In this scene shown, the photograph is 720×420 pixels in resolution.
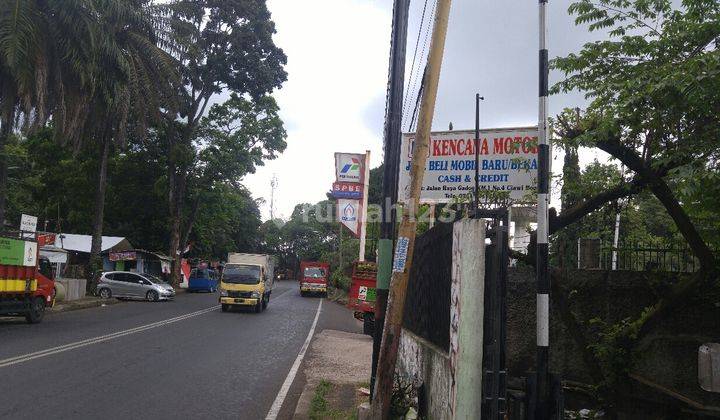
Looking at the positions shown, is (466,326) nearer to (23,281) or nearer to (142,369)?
(142,369)

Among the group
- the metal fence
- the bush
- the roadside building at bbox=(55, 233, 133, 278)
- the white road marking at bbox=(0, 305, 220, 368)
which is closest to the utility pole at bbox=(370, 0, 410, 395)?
the metal fence

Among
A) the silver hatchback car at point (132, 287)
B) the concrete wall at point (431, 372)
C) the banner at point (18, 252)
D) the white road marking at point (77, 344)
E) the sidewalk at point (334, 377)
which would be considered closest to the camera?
the concrete wall at point (431, 372)

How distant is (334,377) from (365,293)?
7728 millimetres

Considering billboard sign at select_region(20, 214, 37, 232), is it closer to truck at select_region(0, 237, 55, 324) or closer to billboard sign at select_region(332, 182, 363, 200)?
truck at select_region(0, 237, 55, 324)

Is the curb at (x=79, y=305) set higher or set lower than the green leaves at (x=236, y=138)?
lower

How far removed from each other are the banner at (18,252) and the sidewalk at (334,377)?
29.0 ft

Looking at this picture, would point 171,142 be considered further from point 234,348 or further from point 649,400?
point 649,400

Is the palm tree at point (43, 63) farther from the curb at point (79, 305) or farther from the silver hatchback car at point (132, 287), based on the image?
the silver hatchback car at point (132, 287)

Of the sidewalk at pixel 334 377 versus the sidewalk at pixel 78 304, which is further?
the sidewalk at pixel 78 304

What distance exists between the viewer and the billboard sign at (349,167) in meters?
27.3

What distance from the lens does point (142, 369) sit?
10.4 meters

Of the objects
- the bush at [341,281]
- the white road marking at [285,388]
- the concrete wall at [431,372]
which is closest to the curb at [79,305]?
the white road marking at [285,388]

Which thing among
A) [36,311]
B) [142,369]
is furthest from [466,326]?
[36,311]

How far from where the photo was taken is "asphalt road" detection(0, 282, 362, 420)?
7.61m
